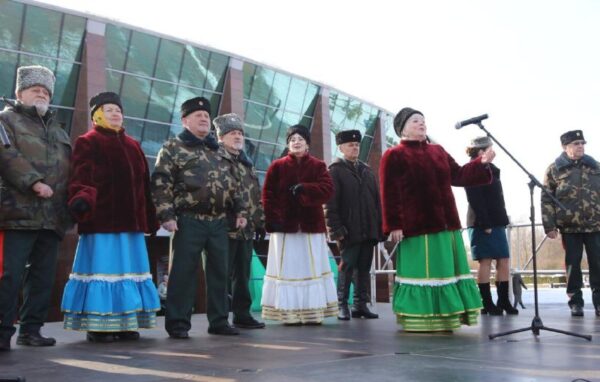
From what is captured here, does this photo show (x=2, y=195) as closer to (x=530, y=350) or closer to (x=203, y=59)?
(x=530, y=350)

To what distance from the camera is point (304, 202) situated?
6805 mm

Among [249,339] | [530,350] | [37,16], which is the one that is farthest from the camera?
[37,16]

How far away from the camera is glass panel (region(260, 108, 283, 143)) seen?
3136 centimetres

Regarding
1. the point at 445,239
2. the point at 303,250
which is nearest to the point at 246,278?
the point at 303,250

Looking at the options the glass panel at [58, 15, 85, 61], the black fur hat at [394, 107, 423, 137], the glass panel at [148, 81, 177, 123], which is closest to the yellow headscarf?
the black fur hat at [394, 107, 423, 137]

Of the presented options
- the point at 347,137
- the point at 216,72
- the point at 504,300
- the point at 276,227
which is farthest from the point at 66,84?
the point at 504,300

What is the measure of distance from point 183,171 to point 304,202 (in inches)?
58.5

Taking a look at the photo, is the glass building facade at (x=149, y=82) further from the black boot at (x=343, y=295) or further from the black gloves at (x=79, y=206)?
the black gloves at (x=79, y=206)

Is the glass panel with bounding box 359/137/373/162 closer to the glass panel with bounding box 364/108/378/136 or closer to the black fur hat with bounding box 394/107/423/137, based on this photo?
the glass panel with bounding box 364/108/378/136

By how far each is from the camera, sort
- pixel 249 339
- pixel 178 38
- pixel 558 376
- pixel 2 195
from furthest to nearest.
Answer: pixel 178 38 < pixel 249 339 < pixel 2 195 < pixel 558 376

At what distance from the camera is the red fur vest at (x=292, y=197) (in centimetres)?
703

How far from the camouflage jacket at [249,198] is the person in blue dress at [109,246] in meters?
1.35

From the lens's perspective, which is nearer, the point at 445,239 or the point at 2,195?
the point at 2,195

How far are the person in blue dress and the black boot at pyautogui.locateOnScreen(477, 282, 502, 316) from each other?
421 cm
